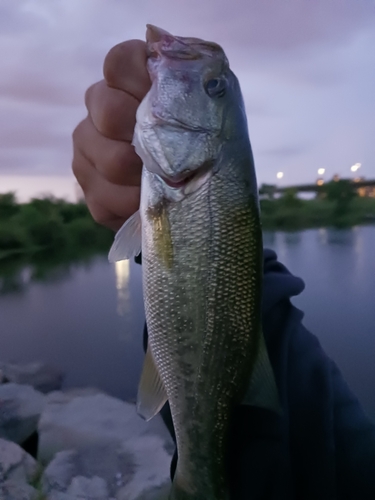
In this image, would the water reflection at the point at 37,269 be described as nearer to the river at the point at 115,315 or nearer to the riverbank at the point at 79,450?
the river at the point at 115,315

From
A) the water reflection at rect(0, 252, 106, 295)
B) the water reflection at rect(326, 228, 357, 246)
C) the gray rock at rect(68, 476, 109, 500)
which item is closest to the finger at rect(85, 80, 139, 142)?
the gray rock at rect(68, 476, 109, 500)

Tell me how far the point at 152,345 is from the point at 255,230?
393 mm

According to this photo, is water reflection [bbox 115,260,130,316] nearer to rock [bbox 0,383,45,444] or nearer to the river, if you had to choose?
the river

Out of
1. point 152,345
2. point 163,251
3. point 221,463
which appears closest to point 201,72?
point 163,251

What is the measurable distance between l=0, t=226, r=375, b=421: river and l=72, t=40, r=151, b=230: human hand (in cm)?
646

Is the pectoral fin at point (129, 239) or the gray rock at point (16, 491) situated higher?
the pectoral fin at point (129, 239)

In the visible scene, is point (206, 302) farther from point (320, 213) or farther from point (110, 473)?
point (320, 213)

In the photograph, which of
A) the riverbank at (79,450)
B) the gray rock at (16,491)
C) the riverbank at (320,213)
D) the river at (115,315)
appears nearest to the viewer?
the gray rock at (16,491)

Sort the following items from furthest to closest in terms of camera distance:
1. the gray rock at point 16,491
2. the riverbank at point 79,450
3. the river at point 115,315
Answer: the river at point 115,315 → the riverbank at point 79,450 → the gray rock at point 16,491

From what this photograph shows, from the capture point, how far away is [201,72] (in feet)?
3.49

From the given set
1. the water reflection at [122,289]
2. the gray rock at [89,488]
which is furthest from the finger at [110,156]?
the water reflection at [122,289]

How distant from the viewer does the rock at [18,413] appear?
14.9ft

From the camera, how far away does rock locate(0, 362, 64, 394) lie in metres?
6.77

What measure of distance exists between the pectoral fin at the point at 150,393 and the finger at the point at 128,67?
701 millimetres
